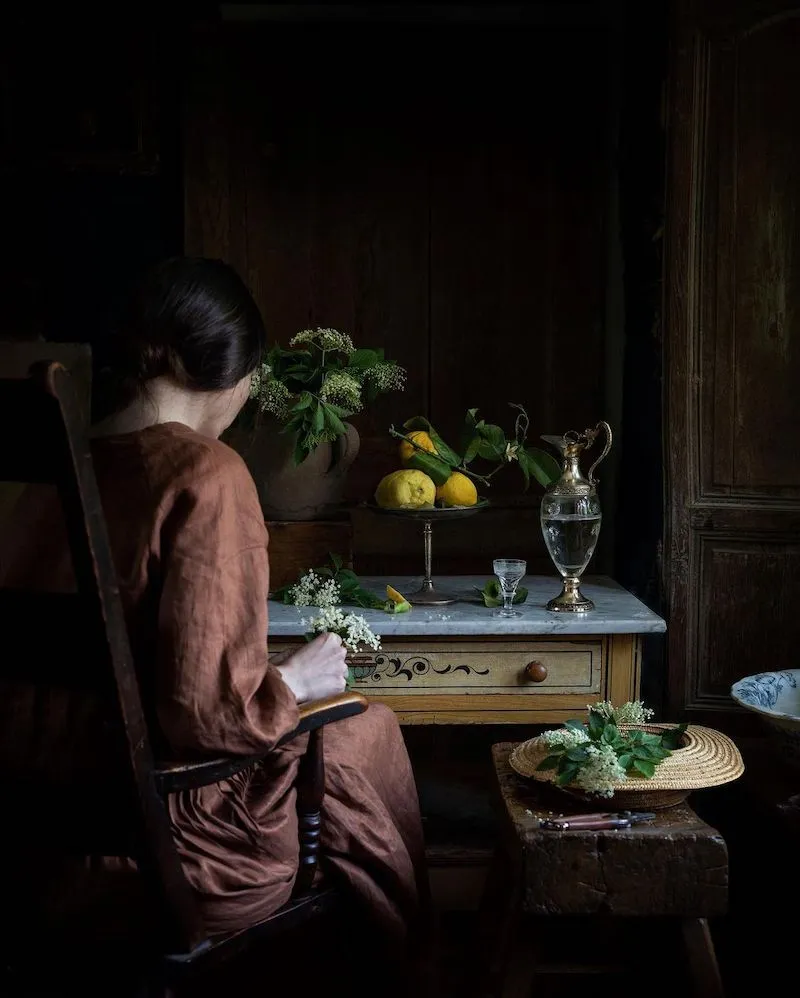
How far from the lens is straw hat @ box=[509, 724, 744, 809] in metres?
1.90

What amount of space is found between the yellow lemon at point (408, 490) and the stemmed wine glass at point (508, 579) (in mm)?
224

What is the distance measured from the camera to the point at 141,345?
179cm

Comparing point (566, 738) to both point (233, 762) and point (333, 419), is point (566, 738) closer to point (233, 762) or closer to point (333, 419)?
point (233, 762)

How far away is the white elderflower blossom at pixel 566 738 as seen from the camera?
198cm

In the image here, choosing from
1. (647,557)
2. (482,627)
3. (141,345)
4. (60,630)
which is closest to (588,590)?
(647,557)

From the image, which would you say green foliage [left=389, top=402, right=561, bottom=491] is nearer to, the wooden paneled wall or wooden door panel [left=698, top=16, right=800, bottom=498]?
wooden door panel [left=698, top=16, right=800, bottom=498]

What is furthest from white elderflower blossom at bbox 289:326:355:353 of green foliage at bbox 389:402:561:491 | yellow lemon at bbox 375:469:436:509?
yellow lemon at bbox 375:469:436:509

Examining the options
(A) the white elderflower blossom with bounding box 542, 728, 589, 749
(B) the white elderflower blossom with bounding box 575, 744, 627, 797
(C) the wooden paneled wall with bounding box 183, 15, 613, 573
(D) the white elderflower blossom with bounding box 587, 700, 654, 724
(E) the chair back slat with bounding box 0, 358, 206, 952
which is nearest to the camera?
(E) the chair back slat with bounding box 0, 358, 206, 952

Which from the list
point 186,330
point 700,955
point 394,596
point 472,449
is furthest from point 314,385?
point 700,955

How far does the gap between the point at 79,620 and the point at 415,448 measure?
4.38 ft

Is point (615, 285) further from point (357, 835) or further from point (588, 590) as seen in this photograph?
point (357, 835)

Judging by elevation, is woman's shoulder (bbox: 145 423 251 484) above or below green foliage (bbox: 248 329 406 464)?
below

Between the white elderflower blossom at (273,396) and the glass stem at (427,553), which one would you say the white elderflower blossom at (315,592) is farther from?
the white elderflower blossom at (273,396)

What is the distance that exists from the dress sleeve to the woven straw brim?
0.58 metres
